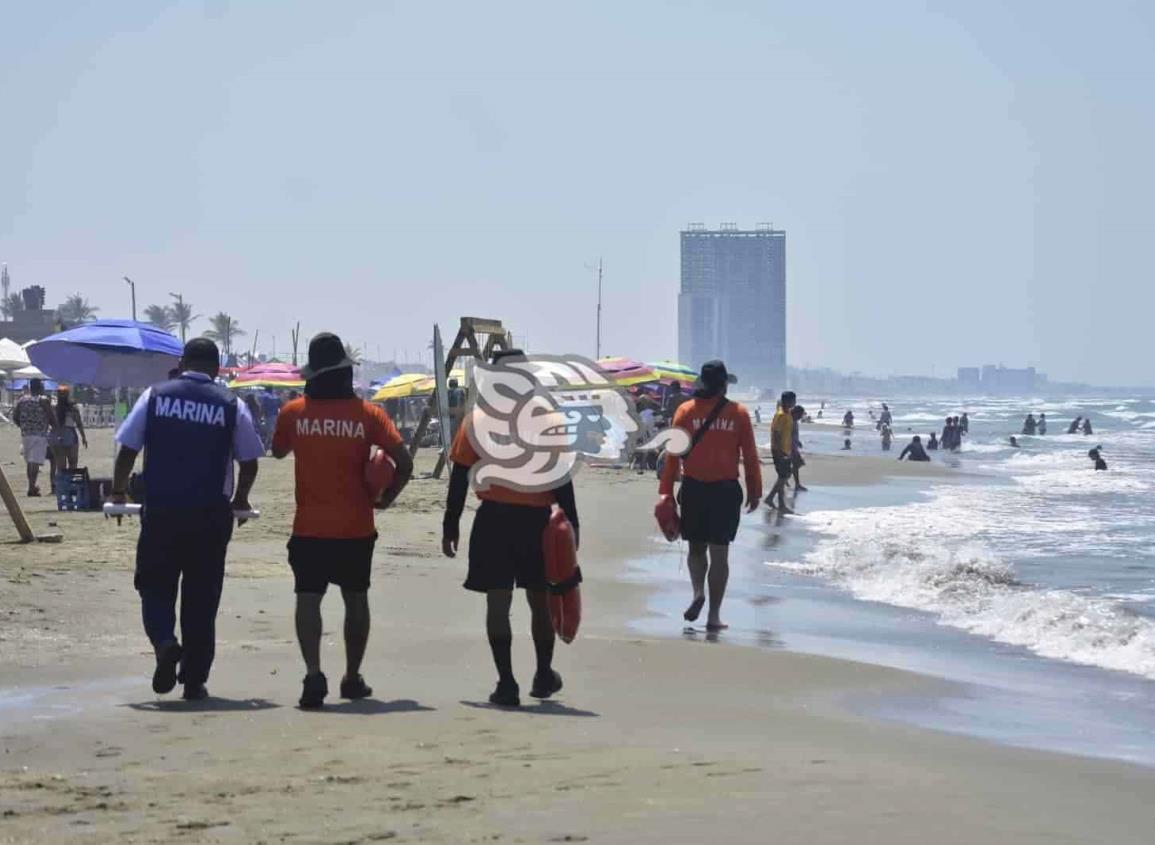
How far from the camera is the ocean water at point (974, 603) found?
301 inches

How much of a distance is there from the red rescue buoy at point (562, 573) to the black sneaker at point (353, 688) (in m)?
0.88

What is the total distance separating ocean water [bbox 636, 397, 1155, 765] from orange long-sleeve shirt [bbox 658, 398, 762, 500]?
3.16 feet

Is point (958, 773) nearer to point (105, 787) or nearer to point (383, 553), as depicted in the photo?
point (105, 787)

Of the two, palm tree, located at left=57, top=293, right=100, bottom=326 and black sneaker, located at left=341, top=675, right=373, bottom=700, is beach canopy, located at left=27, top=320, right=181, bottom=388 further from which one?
palm tree, located at left=57, top=293, right=100, bottom=326

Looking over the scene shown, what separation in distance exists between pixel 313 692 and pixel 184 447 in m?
1.11

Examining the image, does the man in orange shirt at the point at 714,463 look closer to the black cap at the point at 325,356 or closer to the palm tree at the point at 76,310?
the black cap at the point at 325,356

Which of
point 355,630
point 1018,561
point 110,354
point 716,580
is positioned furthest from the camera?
point 110,354

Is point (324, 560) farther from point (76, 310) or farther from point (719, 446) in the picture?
point (76, 310)

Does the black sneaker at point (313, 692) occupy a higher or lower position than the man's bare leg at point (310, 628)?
lower

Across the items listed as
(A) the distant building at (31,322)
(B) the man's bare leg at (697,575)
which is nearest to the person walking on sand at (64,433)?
(B) the man's bare leg at (697,575)

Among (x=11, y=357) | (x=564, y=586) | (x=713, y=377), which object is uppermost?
(x=11, y=357)

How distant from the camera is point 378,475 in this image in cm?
678

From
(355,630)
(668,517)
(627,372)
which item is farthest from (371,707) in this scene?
(627,372)

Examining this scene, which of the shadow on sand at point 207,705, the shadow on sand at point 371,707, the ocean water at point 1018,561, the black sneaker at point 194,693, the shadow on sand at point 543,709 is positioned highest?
the black sneaker at point 194,693
